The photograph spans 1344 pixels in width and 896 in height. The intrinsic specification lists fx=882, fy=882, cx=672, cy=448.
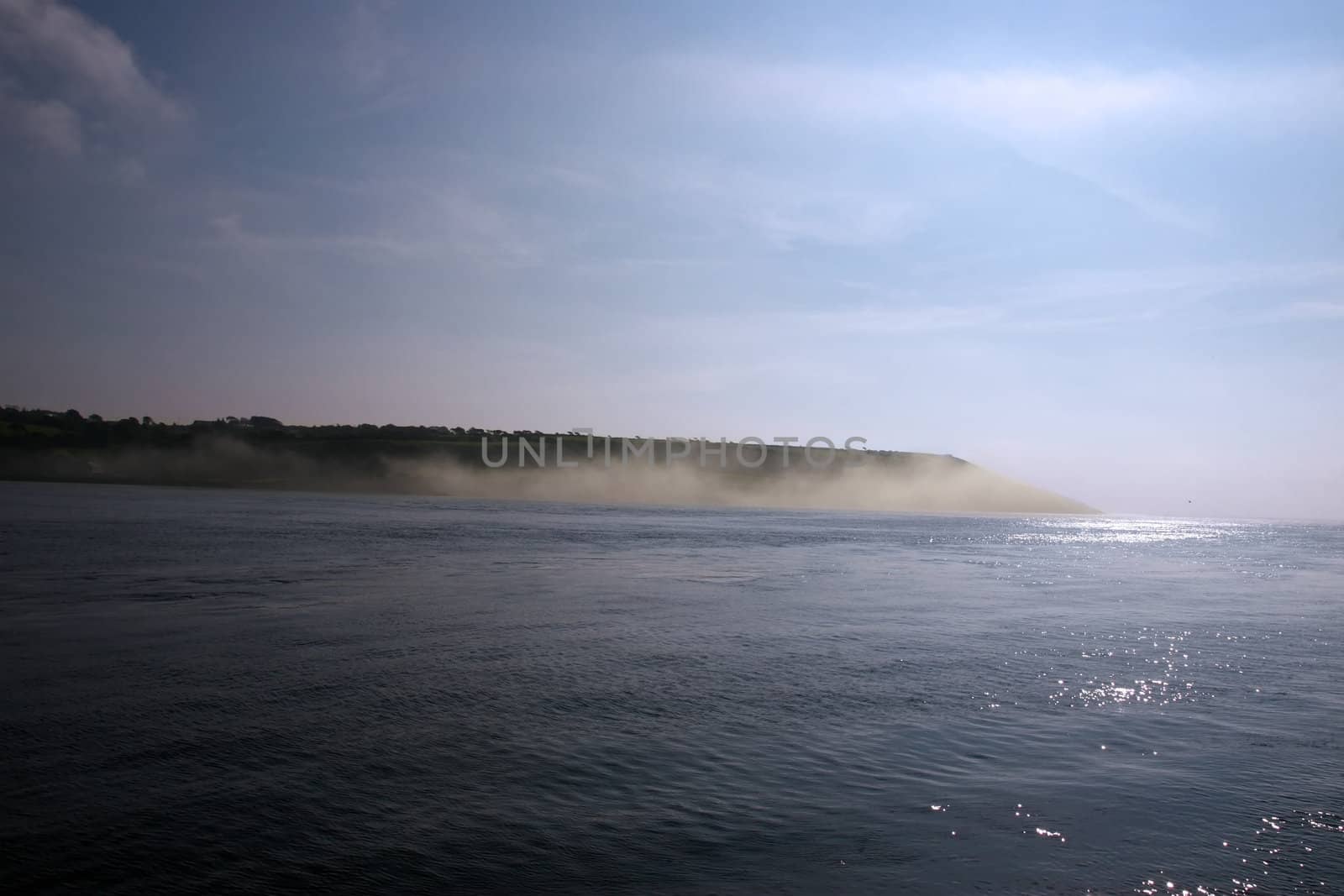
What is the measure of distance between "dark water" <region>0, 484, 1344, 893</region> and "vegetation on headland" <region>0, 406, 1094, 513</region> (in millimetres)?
72027

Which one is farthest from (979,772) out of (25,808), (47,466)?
(47,466)

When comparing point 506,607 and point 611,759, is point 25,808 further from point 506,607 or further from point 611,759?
point 506,607

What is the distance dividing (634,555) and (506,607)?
1119 centimetres

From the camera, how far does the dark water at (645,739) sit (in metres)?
5.33

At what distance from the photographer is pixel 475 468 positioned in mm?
96688

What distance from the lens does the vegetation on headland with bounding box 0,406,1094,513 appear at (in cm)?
8825

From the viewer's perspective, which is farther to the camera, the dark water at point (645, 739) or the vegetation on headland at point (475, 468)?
the vegetation on headland at point (475, 468)

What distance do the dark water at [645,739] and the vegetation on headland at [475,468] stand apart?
236 feet

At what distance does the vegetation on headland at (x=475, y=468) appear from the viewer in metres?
88.2

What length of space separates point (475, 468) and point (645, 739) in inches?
3600

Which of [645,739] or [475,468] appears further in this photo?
[475,468]

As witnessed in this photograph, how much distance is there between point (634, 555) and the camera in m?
26.2

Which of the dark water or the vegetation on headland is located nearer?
the dark water

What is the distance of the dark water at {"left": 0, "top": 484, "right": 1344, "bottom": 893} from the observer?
5.33m
